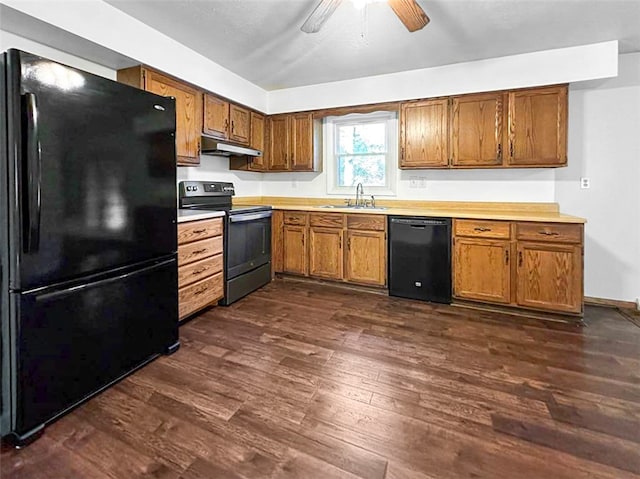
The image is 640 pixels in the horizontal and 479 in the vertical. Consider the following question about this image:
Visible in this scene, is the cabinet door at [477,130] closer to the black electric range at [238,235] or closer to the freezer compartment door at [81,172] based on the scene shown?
the black electric range at [238,235]

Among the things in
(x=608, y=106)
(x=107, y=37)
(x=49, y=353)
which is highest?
(x=107, y=37)

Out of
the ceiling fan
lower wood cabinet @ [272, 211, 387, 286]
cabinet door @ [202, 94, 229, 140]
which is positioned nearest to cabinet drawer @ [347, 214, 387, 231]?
lower wood cabinet @ [272, 211, 387, 286]

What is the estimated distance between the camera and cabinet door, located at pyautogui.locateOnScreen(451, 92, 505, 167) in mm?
3369

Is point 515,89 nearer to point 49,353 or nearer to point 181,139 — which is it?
point 181,139

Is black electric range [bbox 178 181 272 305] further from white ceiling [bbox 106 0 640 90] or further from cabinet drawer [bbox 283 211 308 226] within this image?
white ceiling [bbox 106 0 640 90]

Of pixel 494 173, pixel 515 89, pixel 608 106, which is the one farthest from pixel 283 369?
pixel 608 106

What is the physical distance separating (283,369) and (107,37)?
8.48 feet

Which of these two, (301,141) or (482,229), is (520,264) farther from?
(301,141)

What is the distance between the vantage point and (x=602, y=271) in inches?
133

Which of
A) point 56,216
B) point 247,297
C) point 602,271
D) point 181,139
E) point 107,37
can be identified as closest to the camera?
point 56,216

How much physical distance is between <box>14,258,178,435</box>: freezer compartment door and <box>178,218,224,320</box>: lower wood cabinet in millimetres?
453

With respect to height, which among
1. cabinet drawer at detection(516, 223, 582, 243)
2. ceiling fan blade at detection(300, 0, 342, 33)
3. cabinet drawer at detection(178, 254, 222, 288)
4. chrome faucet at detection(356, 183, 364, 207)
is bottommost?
cabinet drawer at detection(178, 254, 222, 288)

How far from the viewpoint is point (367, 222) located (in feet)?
12.2

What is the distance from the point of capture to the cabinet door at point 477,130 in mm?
3369
